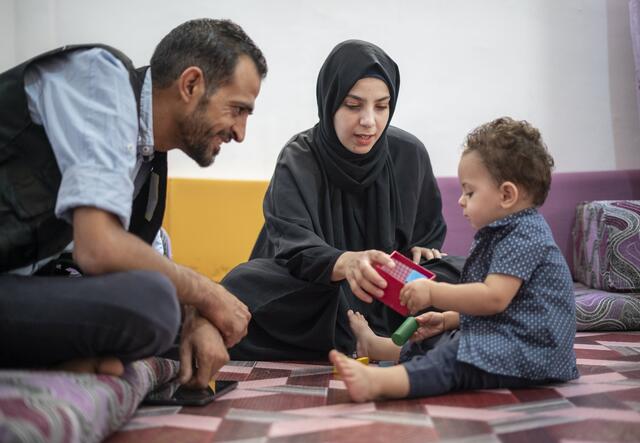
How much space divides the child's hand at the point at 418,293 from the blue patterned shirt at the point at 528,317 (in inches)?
4.6

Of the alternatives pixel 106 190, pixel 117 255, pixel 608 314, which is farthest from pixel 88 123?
pixel 608 314

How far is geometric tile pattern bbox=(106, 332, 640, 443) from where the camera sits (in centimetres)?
114

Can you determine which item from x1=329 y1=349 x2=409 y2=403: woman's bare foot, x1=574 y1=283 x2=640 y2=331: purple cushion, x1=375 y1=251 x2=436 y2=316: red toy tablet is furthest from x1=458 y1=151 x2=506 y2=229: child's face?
x1=574 y1=283 x2=640 y2=331: purple cushion

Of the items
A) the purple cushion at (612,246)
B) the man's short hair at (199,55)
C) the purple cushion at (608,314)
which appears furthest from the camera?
the purple cushion at (612,246)

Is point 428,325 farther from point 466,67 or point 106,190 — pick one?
point 466,67

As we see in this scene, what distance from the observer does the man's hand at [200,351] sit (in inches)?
54.9

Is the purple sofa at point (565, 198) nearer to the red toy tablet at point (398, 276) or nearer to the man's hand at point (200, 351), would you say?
the red toy tablet at point (398, 276)

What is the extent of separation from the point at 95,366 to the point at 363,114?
1176 mm

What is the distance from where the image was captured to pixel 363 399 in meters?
1.39

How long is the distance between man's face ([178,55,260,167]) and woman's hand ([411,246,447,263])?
2.76 feet

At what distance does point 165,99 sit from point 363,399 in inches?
29.4

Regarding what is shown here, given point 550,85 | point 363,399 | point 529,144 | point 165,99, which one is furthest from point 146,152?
point 550,85

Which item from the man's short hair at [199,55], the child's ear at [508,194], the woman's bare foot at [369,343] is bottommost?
the woman's bare foot at [369,343]

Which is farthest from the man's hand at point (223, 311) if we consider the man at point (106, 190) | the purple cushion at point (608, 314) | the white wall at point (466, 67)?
the white wall at point (466, 67)
